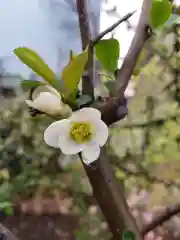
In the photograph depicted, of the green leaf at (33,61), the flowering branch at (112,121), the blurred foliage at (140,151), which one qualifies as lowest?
the blurred foliage at (140,151)

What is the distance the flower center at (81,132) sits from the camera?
0.97ft

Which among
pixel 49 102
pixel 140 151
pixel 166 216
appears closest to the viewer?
pixel 49 102

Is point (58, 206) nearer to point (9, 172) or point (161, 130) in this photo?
point (9, 172)

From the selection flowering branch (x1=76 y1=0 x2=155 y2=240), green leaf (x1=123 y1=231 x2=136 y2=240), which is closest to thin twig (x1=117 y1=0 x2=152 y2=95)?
flowering branch (x1=76 y1=0 x2=155 y2=240)

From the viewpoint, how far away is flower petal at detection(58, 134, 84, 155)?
0.30 meters

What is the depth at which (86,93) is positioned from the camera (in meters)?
0.32

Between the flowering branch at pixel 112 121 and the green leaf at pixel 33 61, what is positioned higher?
the green leaf at pixel 33 61

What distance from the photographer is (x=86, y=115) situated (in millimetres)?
293

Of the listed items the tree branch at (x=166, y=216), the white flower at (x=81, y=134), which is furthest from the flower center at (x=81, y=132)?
the tree branch at (x=166, y=216)

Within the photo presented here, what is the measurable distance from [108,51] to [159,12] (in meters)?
0.05

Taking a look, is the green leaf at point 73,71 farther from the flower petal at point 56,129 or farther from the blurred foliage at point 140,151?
the blurred foliage at point 140,151

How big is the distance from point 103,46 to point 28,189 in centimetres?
30

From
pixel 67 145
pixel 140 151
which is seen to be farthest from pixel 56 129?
pixel 140 151

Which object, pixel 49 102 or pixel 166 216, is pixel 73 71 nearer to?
pixel 49 102
